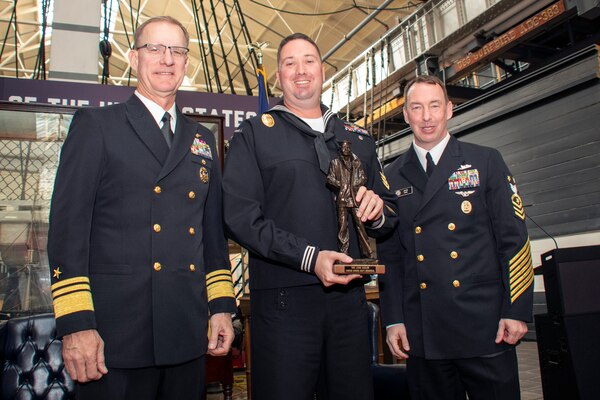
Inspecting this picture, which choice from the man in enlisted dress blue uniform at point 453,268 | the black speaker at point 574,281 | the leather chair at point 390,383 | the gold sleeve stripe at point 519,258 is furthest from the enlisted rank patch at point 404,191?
the black speaker at point 574,281

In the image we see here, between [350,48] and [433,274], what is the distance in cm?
1173

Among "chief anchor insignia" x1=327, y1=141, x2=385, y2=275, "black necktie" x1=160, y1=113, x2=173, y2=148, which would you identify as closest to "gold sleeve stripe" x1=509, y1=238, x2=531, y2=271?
"chief anchor insignia" x1=327, y1=141, x2=385, y2=275

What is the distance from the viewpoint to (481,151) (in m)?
2.02

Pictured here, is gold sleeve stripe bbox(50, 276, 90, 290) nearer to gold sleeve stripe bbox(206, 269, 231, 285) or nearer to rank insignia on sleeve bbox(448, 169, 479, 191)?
gold sleeve stripe bbox(206, 269, 231, 285)

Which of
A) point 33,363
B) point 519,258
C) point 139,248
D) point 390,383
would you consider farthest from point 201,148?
point 390,383

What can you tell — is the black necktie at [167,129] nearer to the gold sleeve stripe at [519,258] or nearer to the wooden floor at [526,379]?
the gold sleeve stripe at [519,258]

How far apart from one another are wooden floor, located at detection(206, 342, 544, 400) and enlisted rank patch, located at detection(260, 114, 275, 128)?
10.8 feet

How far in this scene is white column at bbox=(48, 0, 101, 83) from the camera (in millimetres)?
3428

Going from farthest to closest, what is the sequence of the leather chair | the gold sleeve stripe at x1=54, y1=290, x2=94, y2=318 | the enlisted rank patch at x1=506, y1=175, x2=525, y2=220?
the leather chair
the enlisted rank patch at x1=506, y1=175, x2=525, y2=220
the gold sleeve stripe at x1=54, y1=290, x2=94, y2=318

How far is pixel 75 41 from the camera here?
11.4ft

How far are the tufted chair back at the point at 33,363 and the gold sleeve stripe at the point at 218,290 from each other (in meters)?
1.17

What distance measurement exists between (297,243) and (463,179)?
90 centimetres

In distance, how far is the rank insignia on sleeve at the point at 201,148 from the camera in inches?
62.9

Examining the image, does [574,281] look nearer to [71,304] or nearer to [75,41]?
[71,304]
